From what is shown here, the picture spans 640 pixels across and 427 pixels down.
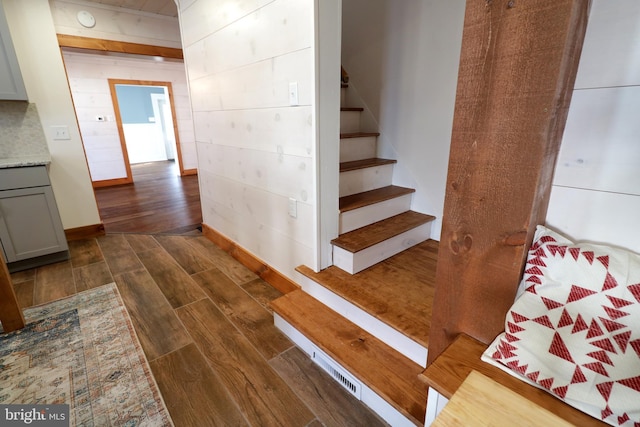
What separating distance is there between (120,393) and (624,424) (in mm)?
1686

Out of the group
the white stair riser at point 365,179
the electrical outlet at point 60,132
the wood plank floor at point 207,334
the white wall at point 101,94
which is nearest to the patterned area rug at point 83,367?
the wood plank floor at point 207,334

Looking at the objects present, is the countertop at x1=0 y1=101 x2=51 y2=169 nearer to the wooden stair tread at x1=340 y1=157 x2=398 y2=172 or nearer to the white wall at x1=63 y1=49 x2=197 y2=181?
the wooden stair tread at x1=340 y1=157 x2=398 y2=172

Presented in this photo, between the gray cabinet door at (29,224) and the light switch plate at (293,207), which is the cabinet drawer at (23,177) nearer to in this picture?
the gray cabinet door at (29,224)

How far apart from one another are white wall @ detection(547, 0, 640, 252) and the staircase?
0.73 meters

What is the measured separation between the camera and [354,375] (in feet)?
4.08

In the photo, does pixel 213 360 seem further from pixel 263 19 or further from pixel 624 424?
pixel 263 19

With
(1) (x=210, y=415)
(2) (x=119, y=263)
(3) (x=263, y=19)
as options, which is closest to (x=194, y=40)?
(3) (x=263, y=19)

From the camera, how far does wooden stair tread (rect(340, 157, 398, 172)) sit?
1.99 m

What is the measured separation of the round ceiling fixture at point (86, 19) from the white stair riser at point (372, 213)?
3269 millimetres

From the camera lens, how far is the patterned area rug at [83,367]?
124 centimetres

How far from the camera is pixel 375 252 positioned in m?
1.77

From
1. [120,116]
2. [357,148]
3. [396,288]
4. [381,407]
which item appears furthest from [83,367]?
[120,116]

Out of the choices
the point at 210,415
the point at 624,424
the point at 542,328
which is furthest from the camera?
the point at 210,415

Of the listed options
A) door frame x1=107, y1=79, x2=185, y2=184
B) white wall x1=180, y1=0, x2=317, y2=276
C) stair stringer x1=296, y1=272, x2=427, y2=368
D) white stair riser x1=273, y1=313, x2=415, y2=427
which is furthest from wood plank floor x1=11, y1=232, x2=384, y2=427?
door frame x1=107, y1=79, x2=185, y2=184
